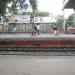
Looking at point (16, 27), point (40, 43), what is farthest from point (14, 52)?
point (16, 27)

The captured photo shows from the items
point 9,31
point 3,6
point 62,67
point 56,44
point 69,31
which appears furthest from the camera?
point 9,31

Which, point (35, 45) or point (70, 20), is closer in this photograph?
point (35, 45)

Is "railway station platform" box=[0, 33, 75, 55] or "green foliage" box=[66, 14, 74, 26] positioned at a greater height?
"green foliage" box=[66, 14, 74, 26]

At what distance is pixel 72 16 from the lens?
1407 inches

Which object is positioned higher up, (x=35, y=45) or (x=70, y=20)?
(x=70, y=20)

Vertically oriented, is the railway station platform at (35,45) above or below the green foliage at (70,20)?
below

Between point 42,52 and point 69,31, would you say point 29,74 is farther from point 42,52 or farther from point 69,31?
point 69,31

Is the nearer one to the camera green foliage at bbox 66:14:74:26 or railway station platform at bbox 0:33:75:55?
railway station platform at bbox 0:33:75:55

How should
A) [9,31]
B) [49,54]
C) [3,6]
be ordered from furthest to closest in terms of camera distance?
[9,31], [3,6], [49,54]

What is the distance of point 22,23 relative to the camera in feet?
115

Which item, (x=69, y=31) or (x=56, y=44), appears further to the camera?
(x=69, y=31)

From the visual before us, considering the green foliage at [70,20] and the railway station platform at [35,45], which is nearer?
the railway station platform at [35,45]

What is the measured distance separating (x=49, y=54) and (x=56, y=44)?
3.10 m

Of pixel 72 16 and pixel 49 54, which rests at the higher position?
pixel 72 16
